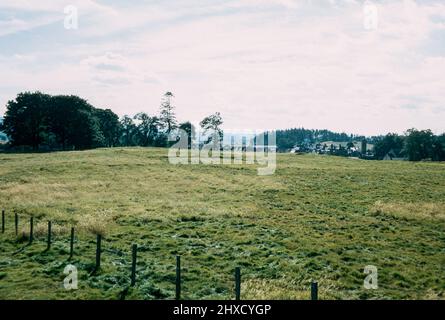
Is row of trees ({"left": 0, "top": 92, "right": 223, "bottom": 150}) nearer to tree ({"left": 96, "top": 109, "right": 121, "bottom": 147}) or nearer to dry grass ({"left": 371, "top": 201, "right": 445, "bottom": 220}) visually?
tree ({"left": 96, "top": 109, "right": 121, "bottom": 147})

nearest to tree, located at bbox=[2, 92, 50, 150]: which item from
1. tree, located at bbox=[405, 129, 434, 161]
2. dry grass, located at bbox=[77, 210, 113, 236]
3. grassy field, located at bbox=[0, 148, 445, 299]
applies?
grassy field, located at bbox=[0, 148, 445, 299]

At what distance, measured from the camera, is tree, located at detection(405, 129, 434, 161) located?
447 ft

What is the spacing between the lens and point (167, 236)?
24906 mm

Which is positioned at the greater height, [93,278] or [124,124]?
[124,124]

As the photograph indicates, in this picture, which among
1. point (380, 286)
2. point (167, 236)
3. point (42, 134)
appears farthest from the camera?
point (42, 134)

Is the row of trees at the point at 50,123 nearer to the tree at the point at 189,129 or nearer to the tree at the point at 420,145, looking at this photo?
the tree at the point at 189,129

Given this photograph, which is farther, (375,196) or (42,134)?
(42,134)

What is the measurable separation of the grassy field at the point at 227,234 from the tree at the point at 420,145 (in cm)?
9680

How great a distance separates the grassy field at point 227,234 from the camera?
16.7 m

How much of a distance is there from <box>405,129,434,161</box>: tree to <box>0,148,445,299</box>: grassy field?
318 ft
